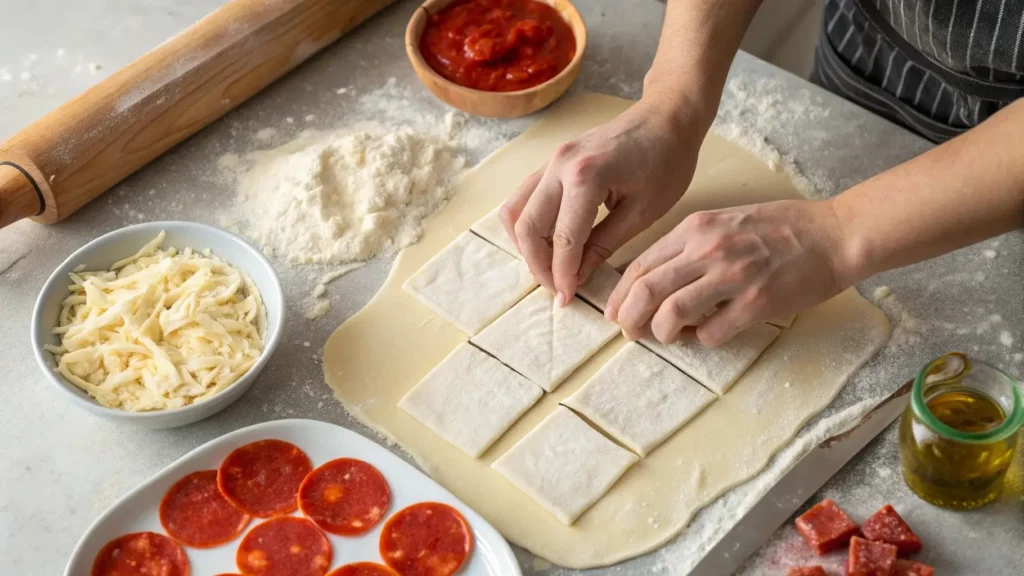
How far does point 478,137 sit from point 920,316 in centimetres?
112

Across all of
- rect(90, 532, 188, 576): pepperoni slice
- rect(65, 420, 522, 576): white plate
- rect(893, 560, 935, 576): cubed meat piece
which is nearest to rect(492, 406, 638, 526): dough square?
rect(65, 420, 522, 576): white plate

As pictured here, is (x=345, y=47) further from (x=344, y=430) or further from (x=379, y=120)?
(x=344, y=430)

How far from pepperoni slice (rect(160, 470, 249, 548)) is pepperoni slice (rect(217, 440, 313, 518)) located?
21 mm

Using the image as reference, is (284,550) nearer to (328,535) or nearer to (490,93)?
(328,535)

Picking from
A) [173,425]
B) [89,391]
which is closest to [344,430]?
[173,425]

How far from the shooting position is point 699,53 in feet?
6.96

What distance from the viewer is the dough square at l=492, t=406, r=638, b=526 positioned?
177cm

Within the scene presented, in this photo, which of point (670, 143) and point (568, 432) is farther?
point (670, 143)

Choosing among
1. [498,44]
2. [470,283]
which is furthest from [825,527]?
[498,44]

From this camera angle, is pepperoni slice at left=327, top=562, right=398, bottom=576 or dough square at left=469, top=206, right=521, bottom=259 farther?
dough square at left=469, top=206, right=521, bottom=259

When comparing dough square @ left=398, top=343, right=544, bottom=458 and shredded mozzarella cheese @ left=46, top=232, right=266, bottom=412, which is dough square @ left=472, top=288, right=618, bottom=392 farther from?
shredded mozzarella cheese @ left=46, top=232, right=266, bottom=412

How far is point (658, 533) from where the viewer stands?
174cm

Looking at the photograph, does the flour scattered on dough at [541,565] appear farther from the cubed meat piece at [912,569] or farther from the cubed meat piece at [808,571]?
the cubed meat piece at [912,569]

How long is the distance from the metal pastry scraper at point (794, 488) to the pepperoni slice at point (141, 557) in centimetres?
91
